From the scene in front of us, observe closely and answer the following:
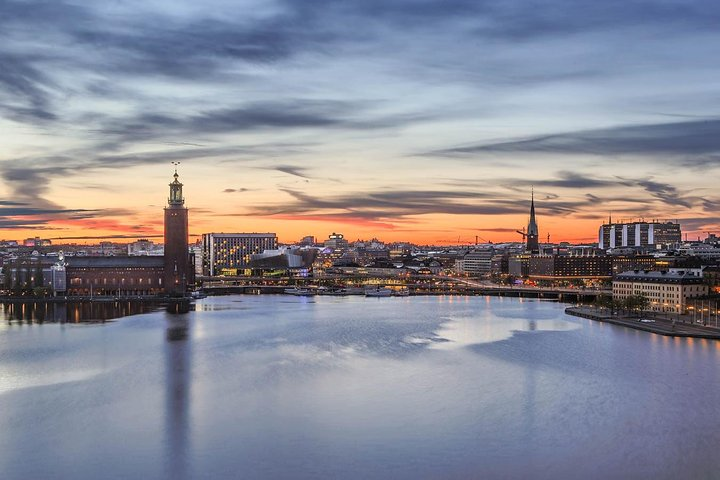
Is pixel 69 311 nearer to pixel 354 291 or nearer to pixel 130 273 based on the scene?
pixel 130 273

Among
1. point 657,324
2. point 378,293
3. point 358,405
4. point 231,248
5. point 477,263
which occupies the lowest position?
point 358,405

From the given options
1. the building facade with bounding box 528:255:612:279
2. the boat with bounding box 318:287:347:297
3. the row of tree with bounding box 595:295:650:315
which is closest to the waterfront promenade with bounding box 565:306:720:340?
the row of tree with bounding box 595:295:650:315

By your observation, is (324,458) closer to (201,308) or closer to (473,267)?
(201,308)

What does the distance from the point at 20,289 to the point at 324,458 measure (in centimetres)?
2532

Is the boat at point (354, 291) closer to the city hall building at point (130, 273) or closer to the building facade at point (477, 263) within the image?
the city hall building at point (130, 273)

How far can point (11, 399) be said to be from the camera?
10.4m

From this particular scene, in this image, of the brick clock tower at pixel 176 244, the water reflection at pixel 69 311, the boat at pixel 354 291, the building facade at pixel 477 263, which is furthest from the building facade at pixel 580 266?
the water reflection at pixel 69 311

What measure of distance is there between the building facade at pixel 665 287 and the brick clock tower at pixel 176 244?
52.4 feet

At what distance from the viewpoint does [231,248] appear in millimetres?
57719

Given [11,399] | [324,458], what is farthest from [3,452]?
[324,458]

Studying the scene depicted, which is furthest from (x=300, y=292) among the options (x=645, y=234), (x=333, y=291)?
(x=645, y=234)

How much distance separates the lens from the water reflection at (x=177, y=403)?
7689 millimetres

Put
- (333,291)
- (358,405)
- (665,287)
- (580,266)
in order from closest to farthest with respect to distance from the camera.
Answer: (358,405) → (665,287) → (333,291) → (580,266)

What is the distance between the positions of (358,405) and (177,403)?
7.70 feet
